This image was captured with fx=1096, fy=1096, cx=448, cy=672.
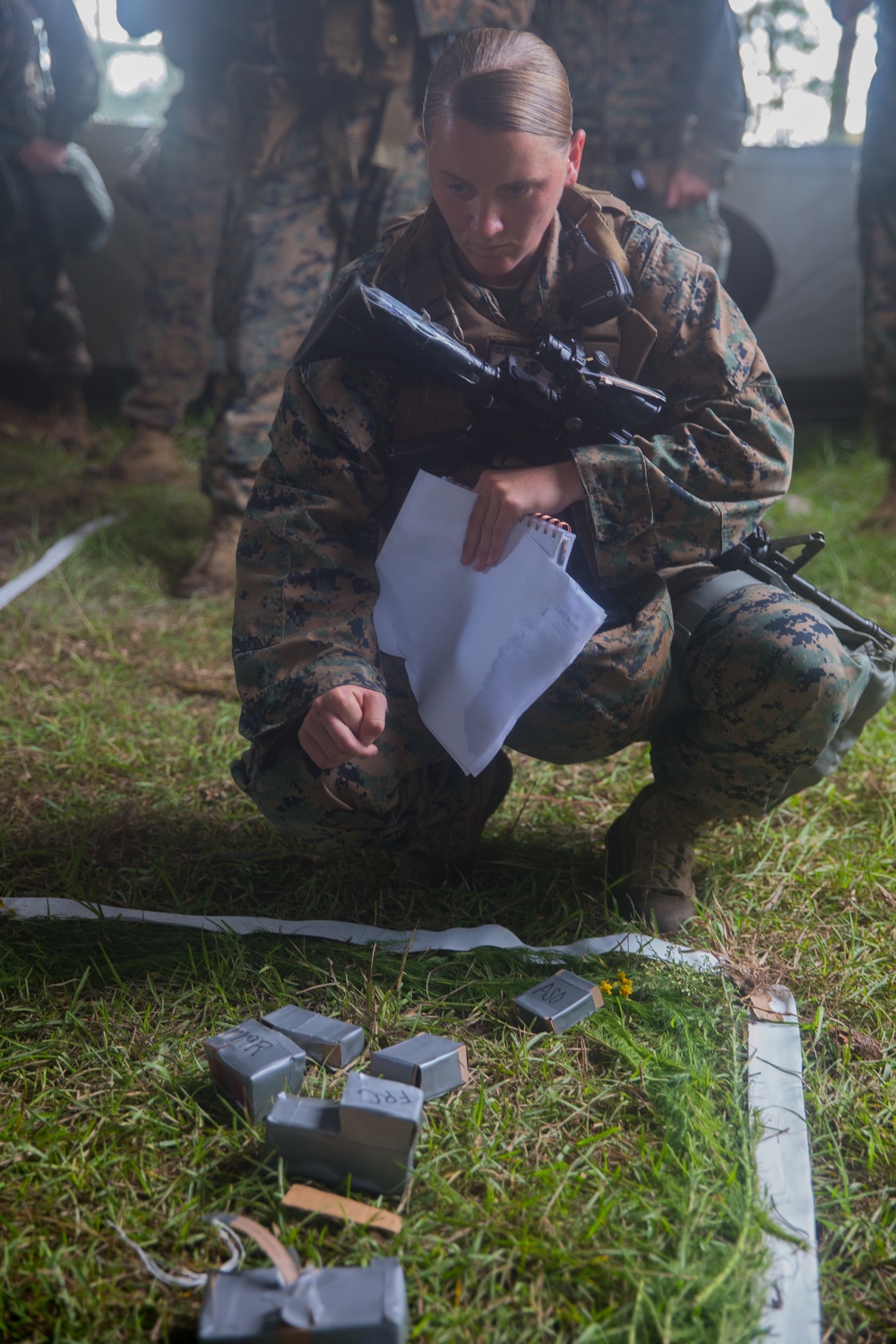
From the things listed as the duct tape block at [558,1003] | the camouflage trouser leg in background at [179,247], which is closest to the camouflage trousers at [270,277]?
the camouflage trouser leg in background at [179,247]

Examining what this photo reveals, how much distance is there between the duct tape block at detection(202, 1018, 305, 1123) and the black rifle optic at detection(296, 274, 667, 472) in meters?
0.84

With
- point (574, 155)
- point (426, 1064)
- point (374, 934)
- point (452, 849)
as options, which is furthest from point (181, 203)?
point (426, 1064)

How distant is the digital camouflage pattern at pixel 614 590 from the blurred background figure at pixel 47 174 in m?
3.66

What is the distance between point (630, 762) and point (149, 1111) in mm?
1323

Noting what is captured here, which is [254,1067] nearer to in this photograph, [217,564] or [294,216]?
[217,564]

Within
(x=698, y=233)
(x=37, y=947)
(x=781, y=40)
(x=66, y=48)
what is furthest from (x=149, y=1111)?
(x=781, y=40)

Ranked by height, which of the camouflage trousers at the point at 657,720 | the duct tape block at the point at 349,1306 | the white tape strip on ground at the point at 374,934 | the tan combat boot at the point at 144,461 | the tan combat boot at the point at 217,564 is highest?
the camouflage trousers at the point at 657,720

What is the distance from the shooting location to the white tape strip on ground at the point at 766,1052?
1.12 meters

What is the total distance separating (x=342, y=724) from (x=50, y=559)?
8.00 ft

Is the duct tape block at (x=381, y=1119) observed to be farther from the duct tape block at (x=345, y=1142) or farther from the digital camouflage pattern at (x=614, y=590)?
the digital camouflage pattern at (x=614, y=590)

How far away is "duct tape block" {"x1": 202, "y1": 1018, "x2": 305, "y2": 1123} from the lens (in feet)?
4.22

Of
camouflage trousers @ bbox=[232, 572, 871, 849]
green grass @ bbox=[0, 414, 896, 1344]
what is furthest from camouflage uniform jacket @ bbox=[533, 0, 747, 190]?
camouflage trousers @ bbox=[232, 572, 871, 849]

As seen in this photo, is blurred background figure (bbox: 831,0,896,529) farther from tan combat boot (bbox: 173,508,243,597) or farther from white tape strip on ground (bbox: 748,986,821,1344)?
white tape strip on ground (bbox: 748,986,821,1344)

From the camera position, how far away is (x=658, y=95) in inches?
141
